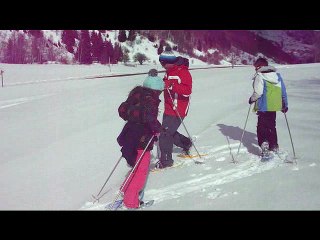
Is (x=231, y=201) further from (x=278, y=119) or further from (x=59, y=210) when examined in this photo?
(x=278, y=119)

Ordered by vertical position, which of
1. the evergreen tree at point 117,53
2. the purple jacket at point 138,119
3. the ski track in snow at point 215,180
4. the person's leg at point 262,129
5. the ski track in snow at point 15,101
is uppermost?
the evergreen tree at point 117,53

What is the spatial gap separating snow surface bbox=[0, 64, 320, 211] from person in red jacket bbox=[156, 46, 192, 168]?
333 mm

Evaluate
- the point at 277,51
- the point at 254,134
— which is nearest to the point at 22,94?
the point at 254,134

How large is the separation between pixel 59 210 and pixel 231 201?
1916mm

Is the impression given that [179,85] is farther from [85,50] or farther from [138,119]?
[85,50]

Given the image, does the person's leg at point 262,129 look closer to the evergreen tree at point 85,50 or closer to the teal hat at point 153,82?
the teal hat at point 153,82

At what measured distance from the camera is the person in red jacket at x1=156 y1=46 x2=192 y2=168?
5.02m

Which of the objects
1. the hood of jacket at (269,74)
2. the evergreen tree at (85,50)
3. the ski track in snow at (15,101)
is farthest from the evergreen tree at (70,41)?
the hood of jacket at (269,74)

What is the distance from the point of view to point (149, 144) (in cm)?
406

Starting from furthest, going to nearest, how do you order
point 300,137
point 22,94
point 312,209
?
point 22,94 < point 300,137 < point 312,209

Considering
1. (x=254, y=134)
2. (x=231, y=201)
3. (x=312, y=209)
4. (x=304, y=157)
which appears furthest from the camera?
(x=254, y=134)

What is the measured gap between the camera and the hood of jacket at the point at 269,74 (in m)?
5.03

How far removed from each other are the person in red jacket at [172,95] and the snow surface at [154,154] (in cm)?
33

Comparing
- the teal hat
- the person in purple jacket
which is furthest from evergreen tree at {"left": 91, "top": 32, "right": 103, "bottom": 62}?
the person in purple jacket
